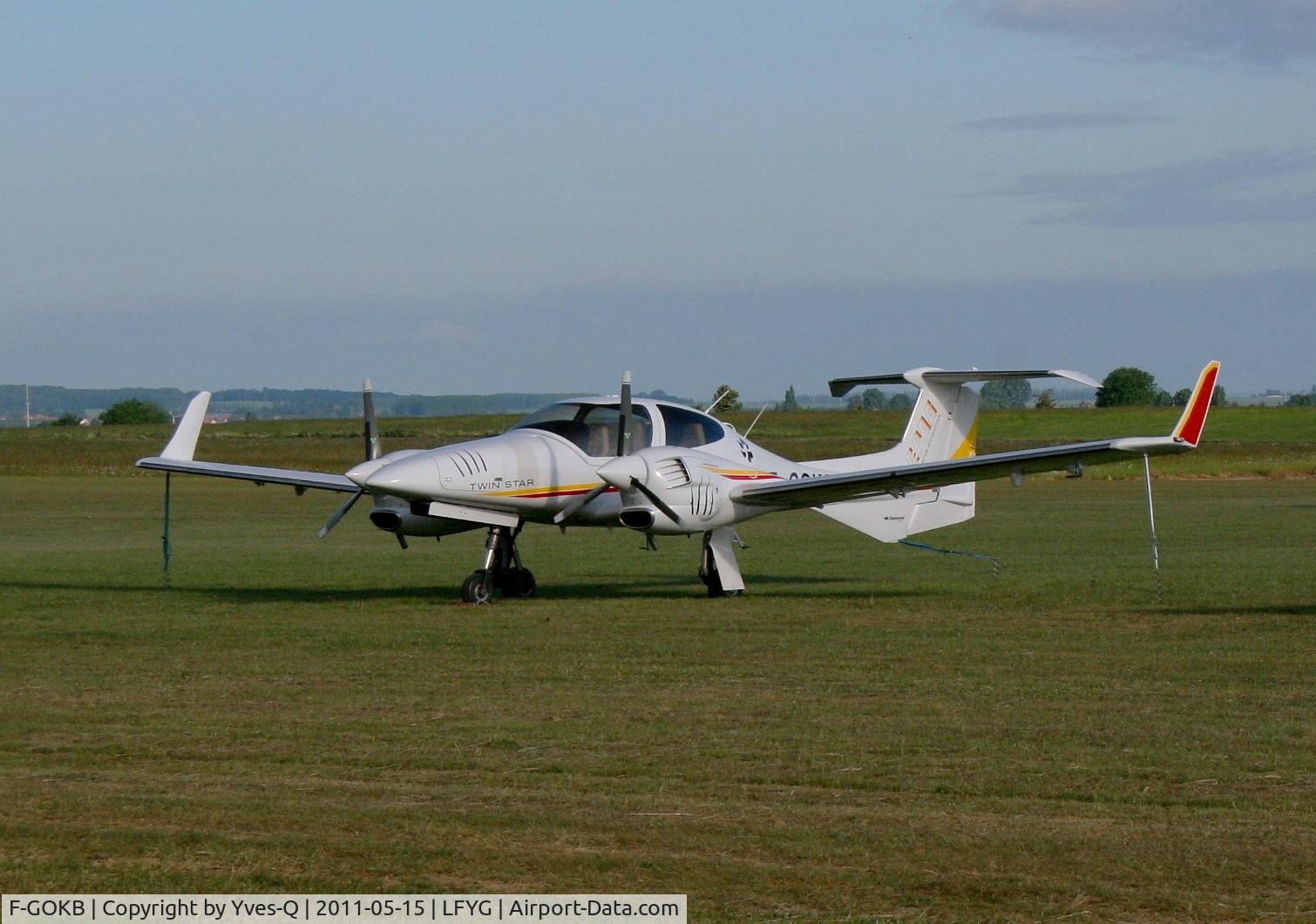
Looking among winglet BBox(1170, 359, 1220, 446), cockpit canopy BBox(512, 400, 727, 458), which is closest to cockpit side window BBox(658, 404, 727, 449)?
cockpit canopy BBox(512, 400, 727, 458)

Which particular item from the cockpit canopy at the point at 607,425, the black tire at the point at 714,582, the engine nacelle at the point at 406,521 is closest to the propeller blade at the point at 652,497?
the cockpit canopy at the point at 607,425

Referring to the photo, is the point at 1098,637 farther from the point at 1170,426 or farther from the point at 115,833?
the point at 1170,426

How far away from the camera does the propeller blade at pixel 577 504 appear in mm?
18453

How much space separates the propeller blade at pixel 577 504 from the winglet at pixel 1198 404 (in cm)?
634

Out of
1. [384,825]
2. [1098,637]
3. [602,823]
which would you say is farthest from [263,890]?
[1098,637]

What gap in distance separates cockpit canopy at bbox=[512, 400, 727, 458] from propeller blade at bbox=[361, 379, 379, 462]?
A: 170 centimetres

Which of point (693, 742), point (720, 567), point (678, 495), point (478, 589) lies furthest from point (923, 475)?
point (693, 742)

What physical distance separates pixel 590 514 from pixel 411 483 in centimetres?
253

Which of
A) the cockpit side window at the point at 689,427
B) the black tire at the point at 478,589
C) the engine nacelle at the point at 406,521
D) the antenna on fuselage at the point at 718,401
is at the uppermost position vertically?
the antenna on fuselage at the point at 718,401

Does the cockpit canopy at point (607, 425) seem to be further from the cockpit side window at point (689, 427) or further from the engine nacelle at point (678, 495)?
the engine nacelle at point (678, 495)

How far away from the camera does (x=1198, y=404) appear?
16.8m

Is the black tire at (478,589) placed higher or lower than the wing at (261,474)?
lower

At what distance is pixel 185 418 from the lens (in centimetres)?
2042

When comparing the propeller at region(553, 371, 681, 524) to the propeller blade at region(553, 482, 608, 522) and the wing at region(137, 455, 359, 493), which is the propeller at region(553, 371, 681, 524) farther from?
the wing at region(137, 455, 359, 493)
